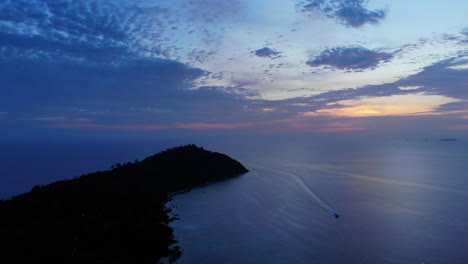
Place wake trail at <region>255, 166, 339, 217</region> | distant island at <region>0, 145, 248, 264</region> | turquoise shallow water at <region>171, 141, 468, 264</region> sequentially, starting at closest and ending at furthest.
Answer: distant island at <region>0, 145, 248, 264</region>
turquoise shallow water at <region>171, 141, 468, 264</region>
wake trail at <region>255, 166, 339, 217</region>

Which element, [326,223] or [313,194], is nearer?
[326,223]

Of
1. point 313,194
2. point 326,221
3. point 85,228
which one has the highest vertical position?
point 85,228

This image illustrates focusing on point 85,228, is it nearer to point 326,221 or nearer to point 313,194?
point 326,221

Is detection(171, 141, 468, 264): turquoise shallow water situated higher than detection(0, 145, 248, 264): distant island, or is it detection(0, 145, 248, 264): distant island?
detection(0, 145, 248, 264): distant island

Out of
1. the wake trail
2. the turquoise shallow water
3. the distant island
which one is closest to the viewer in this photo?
the distant island

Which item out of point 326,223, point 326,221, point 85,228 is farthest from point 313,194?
point 85,228

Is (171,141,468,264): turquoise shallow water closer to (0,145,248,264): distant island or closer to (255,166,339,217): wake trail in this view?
(255,166,339,217): wake trail

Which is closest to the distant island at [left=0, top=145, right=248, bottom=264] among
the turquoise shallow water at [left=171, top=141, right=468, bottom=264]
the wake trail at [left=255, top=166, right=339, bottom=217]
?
the turquoise shallow water at [left=171, top=141, right=468, bottom=264]

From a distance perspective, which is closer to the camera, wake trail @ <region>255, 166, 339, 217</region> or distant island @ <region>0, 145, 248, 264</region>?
distant island @ <region>0, 145, 248, 264</region>

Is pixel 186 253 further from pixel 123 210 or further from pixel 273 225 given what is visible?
pixel 273 225
